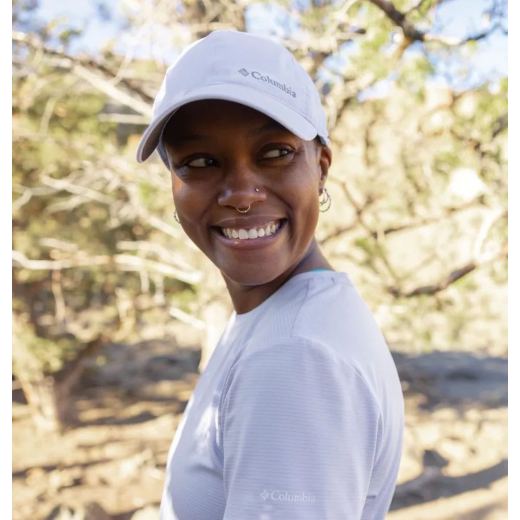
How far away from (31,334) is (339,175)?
460cm

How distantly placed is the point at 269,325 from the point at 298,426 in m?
0.20

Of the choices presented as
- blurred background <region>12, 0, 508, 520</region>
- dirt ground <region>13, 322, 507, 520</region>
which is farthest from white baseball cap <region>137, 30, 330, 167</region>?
dirt ground <region>13, 322, 507, 520</region>

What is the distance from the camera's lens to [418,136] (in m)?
4.51

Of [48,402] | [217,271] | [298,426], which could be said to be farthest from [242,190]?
[48,402]

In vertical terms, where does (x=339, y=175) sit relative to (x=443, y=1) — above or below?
below

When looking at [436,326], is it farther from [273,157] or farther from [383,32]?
[273,157]

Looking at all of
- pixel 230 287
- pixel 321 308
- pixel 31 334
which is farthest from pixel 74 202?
pixel 321 308

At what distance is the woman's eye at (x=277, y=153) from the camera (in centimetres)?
103

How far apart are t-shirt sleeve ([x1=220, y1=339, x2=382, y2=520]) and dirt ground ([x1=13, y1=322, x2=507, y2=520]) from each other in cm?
502

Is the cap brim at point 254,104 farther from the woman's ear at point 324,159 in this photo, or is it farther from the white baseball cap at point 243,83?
the woman's ear at point 324,159

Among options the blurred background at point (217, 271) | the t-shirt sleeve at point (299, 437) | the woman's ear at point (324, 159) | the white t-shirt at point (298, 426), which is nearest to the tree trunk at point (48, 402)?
the blurred background at point (217, 271)

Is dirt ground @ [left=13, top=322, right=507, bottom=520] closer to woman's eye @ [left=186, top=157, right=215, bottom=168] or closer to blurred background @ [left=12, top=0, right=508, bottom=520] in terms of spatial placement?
blurred background @ [left=12, top=0, right=508, bottom=520]

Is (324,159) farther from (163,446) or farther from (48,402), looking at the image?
(48,402)
